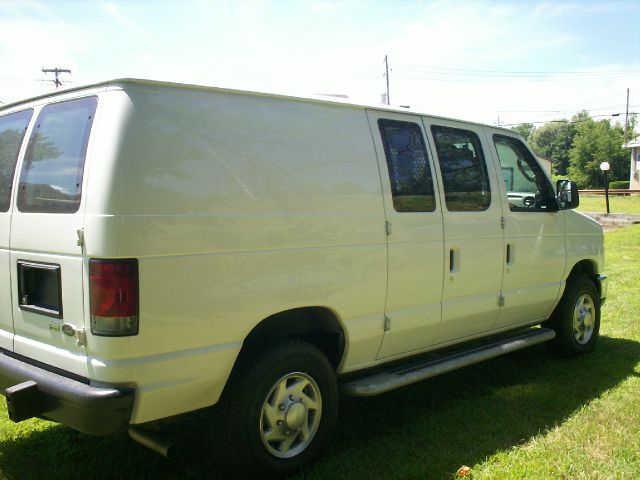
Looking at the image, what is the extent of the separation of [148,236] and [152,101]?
68cm

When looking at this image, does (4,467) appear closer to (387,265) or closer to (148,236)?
(148,236)

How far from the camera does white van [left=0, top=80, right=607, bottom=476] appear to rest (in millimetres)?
2799

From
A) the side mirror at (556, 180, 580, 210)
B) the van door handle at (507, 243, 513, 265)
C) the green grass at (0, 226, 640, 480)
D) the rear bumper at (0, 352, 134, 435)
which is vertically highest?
the side mirror at (556, 180, 580, 210)

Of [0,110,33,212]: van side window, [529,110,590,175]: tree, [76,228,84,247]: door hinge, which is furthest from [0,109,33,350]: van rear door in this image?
[529,110,590,175]: tree

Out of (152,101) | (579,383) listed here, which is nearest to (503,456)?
(579,383)

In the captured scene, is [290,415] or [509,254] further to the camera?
[509,254]

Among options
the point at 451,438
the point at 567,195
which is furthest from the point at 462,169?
the point at 451,438

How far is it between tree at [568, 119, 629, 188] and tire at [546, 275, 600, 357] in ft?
212

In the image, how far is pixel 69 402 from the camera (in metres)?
2.80

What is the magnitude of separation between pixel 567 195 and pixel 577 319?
1.39 metres

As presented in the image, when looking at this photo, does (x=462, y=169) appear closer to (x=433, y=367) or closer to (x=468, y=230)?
(x=468, y=230)

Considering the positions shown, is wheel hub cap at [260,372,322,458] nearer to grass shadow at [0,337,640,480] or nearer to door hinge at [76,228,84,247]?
grass shadow at [0,337,640,480]

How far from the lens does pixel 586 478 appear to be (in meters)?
3.48

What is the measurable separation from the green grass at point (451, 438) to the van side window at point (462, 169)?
1585 mm
